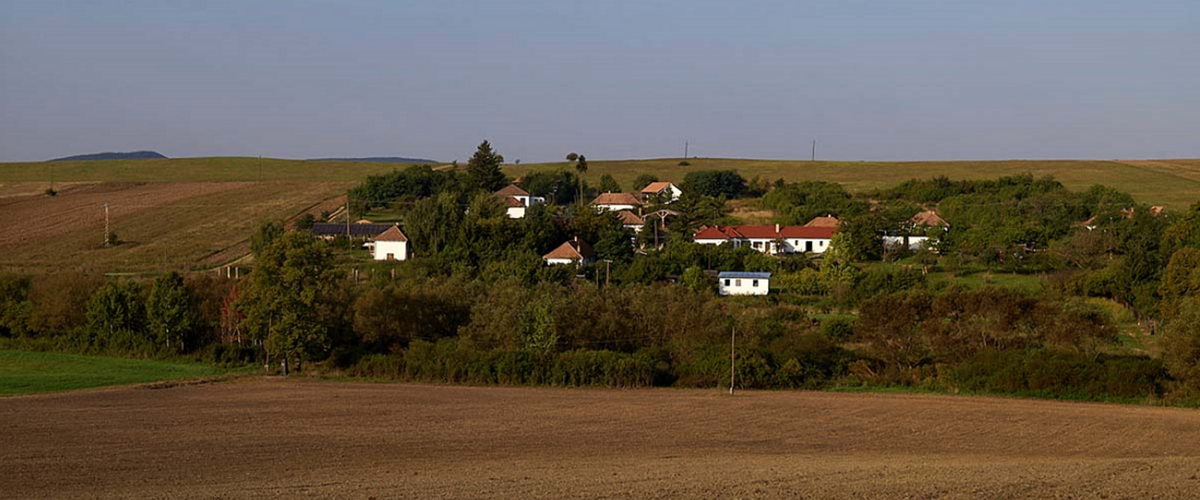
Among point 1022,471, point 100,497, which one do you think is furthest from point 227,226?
point 1022,471

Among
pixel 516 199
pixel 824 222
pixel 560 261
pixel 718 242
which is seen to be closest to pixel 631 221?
pixel 718 242

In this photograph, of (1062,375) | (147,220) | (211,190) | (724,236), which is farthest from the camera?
(211,190)

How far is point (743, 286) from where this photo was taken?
67.5m

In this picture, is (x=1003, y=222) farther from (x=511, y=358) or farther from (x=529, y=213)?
(x=511, y=358)

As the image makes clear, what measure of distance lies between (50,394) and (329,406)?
11.4 m

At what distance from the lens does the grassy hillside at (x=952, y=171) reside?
379 feet

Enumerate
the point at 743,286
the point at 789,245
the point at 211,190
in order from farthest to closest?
the point at 211,190, the point at 789,245, the point at 743,286

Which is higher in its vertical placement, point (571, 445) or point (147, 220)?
point (147, 220)

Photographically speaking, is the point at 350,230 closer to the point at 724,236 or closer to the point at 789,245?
the point at 724,236

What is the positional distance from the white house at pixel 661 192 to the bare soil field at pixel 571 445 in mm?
58436

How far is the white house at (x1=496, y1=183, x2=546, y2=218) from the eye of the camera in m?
93.8

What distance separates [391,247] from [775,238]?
26433mm

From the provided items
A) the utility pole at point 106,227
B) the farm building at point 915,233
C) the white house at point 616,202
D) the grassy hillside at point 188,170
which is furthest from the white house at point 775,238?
the grassy hillside at point 188,170

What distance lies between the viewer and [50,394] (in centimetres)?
4275
